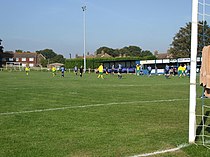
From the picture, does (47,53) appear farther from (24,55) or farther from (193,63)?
(193,63)

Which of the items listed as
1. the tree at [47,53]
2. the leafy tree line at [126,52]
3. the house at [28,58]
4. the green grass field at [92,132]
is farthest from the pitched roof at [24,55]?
the green grass field at [92,132]

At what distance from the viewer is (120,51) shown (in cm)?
15312

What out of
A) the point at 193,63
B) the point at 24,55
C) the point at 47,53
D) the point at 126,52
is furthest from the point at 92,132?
the point at 47,53

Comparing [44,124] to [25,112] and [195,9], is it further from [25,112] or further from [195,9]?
[195,9]

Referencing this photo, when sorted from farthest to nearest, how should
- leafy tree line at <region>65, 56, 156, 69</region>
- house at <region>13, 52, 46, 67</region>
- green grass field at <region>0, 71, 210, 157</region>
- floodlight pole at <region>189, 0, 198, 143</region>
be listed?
house at <region>13, 52, 46, 67</region>, leafy tree line at <region>65, 56, 156, 69</region>, floodlight pole at <region>189, 0, 198, 143</region>, green grass field at <region>0, 71, 210, 157</region>

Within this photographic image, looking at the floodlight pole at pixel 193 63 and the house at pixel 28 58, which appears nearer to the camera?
the floodlight pole at pixel 193 63

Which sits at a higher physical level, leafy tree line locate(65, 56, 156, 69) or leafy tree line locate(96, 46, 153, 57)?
leafy tree line locate(96, 46, 153, 57)

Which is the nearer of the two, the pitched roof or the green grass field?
the green grass field

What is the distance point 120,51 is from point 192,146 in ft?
487

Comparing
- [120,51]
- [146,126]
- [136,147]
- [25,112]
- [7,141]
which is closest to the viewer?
[136,147]

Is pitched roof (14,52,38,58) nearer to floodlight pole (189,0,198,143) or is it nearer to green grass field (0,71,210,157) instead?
green grass field (0,71,210,157)

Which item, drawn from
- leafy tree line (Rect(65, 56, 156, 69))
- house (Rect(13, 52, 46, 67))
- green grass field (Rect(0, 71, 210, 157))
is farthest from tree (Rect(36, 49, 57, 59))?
green grass field (Rect(0, 71, 210, 157))

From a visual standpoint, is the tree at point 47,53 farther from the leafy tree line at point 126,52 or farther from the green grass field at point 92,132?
the green grass field at point 92,132

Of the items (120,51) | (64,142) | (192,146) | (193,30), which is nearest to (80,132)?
(64,142)
